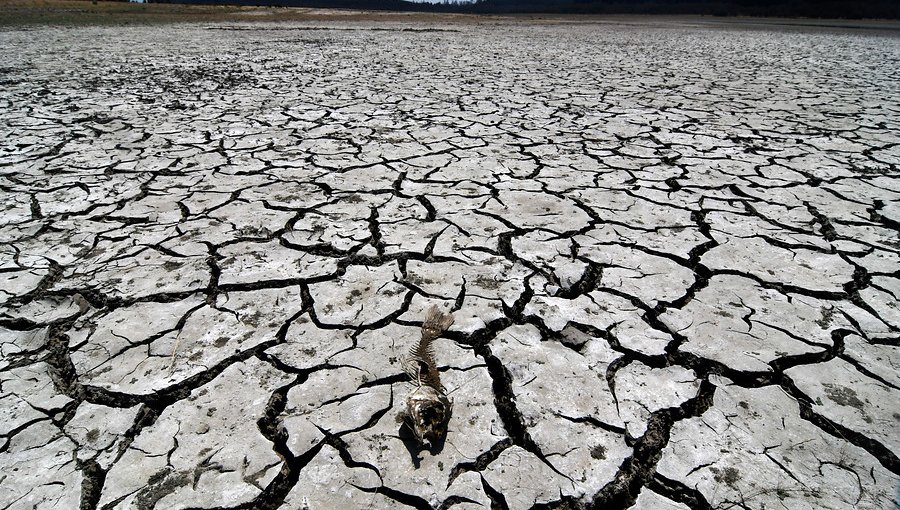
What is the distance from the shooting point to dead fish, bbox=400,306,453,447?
1266 millimetres

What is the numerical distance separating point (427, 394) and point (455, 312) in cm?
46

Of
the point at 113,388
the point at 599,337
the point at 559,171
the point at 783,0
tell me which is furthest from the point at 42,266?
the point at 783,0

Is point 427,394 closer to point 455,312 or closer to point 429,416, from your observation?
point 429,416

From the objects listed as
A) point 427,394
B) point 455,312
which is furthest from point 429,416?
point 455,312

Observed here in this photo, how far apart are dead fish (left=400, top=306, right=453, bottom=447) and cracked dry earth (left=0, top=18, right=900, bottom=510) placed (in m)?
0.04

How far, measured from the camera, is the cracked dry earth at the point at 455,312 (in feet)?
3.88

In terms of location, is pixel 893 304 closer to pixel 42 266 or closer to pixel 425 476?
pixel 425 476

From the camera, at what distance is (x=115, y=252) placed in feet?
7.04

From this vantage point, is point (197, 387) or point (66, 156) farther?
point (66, 156)

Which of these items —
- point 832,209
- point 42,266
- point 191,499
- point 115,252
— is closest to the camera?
point 191,499

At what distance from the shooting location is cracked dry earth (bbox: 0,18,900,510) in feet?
3.88

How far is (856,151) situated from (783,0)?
137ft

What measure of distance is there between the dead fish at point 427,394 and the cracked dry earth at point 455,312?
0.04m

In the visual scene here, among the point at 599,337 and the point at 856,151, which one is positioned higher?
the point at 856,151
